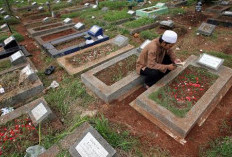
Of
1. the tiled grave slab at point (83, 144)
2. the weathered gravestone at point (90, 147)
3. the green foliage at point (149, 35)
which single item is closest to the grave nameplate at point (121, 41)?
the green foliage at point (149, 35)

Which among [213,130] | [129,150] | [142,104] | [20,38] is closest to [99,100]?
[142,104]

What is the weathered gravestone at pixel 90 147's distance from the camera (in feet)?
6.30

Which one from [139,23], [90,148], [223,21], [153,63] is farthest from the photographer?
[139,23]

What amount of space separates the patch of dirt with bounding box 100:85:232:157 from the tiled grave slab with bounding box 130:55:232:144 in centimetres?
8

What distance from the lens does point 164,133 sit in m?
2.60

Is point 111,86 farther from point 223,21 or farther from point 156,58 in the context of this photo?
point 223,21

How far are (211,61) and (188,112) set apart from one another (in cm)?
163

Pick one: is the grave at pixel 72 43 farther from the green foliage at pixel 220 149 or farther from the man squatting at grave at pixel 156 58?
the green foliage at pixel 220 149

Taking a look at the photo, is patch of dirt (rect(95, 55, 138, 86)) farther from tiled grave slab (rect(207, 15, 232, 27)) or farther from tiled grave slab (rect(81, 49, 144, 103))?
tiled grave slab (rect(207, 15, 232, 27))

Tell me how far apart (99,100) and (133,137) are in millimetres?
1107

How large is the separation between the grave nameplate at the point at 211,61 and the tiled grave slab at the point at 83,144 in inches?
113

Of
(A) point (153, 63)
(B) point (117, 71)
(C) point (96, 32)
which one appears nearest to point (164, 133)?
(A) point (153, 63)

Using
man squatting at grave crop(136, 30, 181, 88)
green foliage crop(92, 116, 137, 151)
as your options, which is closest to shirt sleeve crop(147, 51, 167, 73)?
man squatting at grave crop(136, 30, 181, 88)

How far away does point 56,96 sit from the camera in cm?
346
